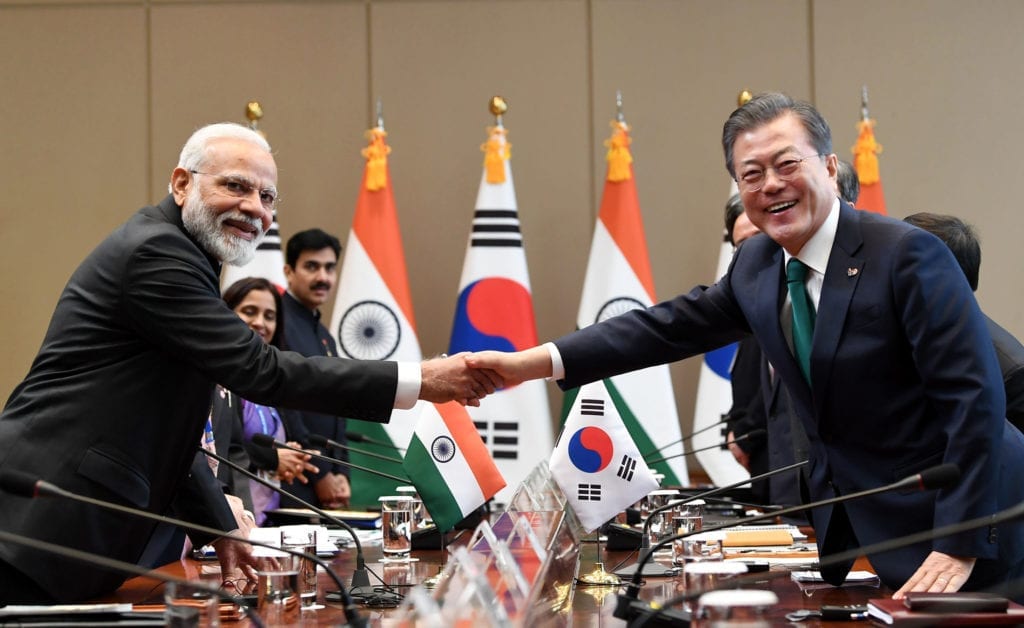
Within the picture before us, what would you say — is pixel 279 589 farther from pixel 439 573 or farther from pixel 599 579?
pixel 599 579

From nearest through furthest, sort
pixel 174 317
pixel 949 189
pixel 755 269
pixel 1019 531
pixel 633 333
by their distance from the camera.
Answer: pixel 1019 531
pixel 174 317
pixel 755 269
pixel 633 333
pixel 949 189

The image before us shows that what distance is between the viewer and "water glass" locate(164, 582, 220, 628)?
4.85 ft

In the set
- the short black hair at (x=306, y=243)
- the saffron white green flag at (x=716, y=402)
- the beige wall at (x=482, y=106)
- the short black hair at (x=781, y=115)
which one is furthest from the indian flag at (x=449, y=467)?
the beige wall at (x=482, y=106)

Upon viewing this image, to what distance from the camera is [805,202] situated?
90.7 inches

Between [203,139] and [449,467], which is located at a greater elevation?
[203,139]

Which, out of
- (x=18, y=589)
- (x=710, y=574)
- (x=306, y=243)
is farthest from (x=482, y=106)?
(x=710, y=574)

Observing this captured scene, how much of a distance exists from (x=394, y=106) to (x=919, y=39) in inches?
117

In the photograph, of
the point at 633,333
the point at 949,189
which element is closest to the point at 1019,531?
the point at 633,333

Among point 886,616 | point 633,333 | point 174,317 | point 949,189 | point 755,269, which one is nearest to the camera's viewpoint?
point 886,616

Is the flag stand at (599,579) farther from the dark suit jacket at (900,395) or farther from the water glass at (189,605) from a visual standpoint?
the water glass at (189,605)

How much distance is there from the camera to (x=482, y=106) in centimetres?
648

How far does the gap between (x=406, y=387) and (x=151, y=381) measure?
571mm

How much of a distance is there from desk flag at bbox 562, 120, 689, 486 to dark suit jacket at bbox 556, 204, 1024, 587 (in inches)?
127

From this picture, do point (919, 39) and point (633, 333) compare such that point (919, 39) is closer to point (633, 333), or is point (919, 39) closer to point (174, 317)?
point (633, 333)
